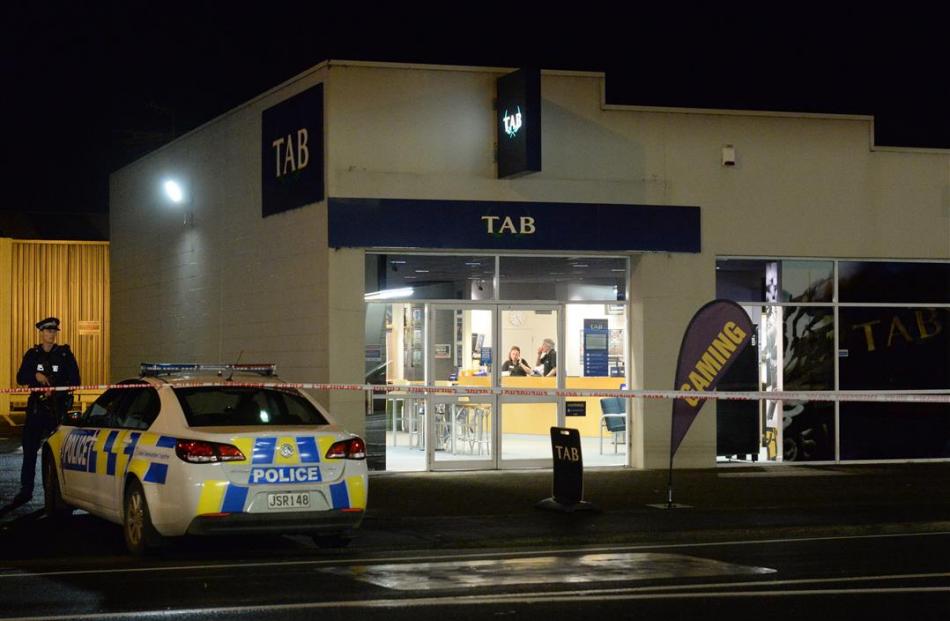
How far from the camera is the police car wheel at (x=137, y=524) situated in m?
10.8

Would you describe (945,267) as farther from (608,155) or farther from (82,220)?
(82,220)

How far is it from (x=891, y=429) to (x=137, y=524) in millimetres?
12499

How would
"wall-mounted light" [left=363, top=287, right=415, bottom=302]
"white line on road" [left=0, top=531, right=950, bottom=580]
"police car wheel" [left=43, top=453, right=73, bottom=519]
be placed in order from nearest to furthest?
"white line on road" [left=0, top=531, right=950, bottom=580] → "police car wheel" [left=43, top=453, right=73, bottom=519] → "wall-mounted light" [left=363, top=287, right=415, bottom=302]

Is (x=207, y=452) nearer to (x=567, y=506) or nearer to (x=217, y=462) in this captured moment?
(x=217, y=462)

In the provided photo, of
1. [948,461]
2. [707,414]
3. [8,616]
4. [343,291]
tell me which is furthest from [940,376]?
[8,616]

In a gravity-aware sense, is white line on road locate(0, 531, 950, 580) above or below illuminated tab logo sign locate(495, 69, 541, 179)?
below

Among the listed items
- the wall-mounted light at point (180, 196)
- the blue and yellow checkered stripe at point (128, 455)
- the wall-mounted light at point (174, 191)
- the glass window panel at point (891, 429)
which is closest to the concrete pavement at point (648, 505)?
the glass window panel at point (891, 429)

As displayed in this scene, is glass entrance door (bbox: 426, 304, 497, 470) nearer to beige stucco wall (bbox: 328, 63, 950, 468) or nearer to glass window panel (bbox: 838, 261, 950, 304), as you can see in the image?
beige stucco wall (bbox: 328, 63, 950, 468)

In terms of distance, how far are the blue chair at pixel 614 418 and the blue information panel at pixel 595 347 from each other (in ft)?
1.44

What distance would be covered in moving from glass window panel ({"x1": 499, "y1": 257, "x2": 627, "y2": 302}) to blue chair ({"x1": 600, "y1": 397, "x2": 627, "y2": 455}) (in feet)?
4.76

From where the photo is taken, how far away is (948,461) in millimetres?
20156

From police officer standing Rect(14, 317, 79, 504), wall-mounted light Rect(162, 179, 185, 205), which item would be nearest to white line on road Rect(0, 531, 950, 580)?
police officer standing Rect(14, 317, 79, 504)

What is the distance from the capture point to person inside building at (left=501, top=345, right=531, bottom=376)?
18766 mm

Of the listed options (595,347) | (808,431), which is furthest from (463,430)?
(808,431)
